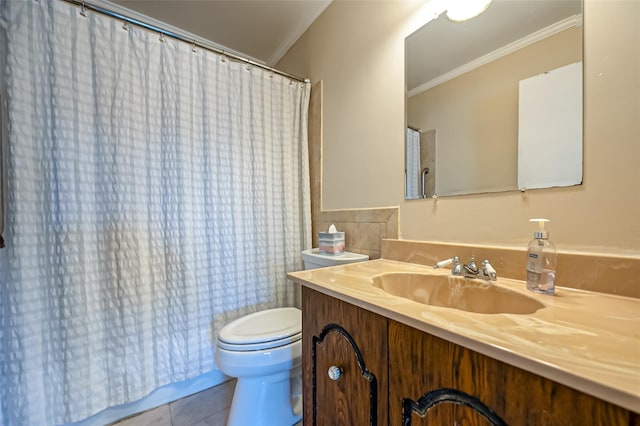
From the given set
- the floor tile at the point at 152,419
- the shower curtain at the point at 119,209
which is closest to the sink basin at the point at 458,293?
the shower curtain at the point at 119,209

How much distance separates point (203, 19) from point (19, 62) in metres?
1.14

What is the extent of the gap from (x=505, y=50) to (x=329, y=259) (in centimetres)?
108

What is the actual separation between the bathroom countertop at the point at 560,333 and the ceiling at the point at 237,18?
1843 millimetres

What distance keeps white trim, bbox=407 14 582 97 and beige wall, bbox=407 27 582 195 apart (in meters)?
0.01

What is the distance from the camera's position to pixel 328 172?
63.5 inches

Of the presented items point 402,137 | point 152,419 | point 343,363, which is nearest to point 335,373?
point 343,363

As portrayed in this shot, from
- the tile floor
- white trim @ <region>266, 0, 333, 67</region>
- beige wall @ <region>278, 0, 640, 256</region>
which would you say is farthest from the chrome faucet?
white trim @ <region>266, 0, 333, 67</region>

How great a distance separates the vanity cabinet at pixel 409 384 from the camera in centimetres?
36

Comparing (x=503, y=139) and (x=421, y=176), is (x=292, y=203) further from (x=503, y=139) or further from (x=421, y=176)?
(x=503, y=139)

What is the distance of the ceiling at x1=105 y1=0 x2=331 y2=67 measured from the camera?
1591 millimetres

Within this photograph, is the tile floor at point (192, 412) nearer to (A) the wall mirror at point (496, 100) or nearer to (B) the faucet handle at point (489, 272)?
(B) the faucet handle at point (489, 272)

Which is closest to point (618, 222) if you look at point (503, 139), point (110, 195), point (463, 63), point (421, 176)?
point (503, 139)

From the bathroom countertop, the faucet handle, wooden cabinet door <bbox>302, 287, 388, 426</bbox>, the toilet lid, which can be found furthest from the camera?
the toilet lid

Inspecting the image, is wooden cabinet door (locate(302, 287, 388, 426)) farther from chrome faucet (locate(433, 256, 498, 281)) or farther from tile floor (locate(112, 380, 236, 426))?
tile floor (locate(112, 380, 236, 426))
